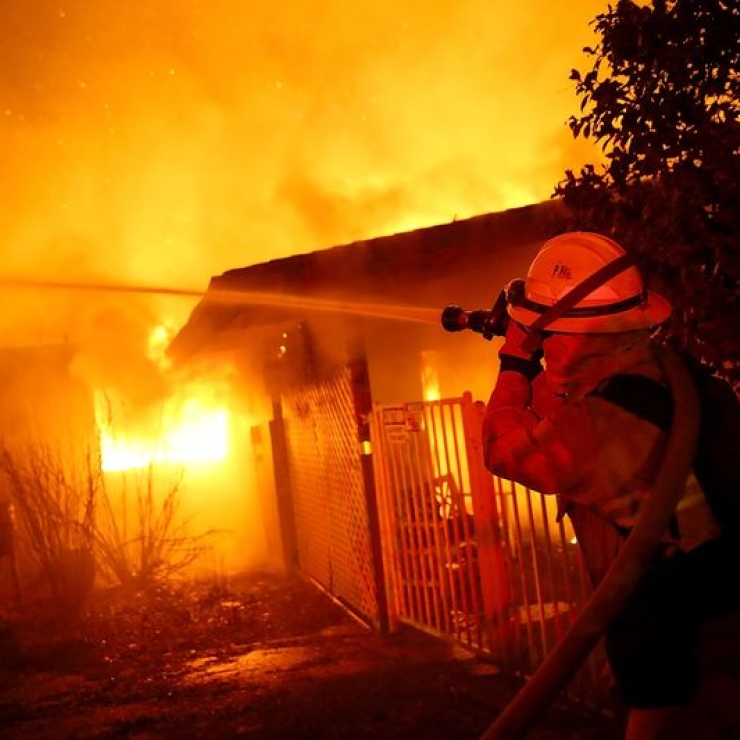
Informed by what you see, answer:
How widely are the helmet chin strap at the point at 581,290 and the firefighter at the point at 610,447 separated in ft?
0.07

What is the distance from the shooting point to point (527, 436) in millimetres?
2146

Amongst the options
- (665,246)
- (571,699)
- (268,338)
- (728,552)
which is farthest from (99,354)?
(728,552)

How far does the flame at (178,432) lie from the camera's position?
13094mm

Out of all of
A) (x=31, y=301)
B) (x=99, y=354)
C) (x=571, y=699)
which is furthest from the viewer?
(x=31, y=301)

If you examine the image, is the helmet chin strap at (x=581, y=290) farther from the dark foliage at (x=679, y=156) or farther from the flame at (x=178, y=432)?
the flame at (x=178, y=432)

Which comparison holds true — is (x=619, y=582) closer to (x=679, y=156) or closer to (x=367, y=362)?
(x=679, y=156)

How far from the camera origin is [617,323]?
7.09 ft

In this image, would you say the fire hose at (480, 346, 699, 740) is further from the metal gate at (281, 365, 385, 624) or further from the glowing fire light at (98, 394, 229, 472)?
the glowing fire light at (98, 394, 229, 472)

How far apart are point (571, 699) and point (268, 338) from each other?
621cm

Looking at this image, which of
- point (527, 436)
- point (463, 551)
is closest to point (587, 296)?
point (527, 436)

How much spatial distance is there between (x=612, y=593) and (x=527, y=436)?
1.63 feet

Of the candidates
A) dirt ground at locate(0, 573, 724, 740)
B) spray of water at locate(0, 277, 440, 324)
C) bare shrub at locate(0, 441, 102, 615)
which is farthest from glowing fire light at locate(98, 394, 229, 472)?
spray of water at locate(0, 277, 440, 324)

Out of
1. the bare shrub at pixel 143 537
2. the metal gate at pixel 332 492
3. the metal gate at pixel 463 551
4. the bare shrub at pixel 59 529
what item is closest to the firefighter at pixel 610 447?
the metal gate at pixel 463 551

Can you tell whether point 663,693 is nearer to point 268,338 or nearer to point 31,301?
point 268,338
